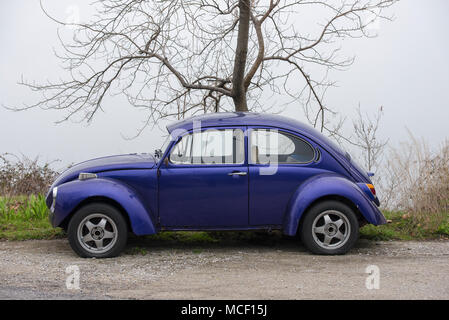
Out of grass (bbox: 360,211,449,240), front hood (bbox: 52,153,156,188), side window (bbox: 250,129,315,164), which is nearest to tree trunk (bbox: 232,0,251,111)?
side window (bbox: 250,129,315,164)

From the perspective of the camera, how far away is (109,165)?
8422 millimetres

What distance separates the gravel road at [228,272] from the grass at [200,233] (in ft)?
0.93

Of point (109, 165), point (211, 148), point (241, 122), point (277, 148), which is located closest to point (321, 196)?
point (277, 148)

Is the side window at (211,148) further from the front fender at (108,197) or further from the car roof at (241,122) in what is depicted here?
the front fender at (108,197)

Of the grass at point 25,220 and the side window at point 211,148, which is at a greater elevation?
the side window at point 211,148

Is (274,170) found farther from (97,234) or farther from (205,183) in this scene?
(97,234)

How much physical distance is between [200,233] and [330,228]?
2432 mm

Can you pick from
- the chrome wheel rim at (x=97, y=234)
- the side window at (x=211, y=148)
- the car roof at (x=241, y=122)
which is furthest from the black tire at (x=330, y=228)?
the chrome wheel rim at (x=97, y=234)

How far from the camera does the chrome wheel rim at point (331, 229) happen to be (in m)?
8.17

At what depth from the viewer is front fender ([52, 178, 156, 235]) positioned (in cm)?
799
